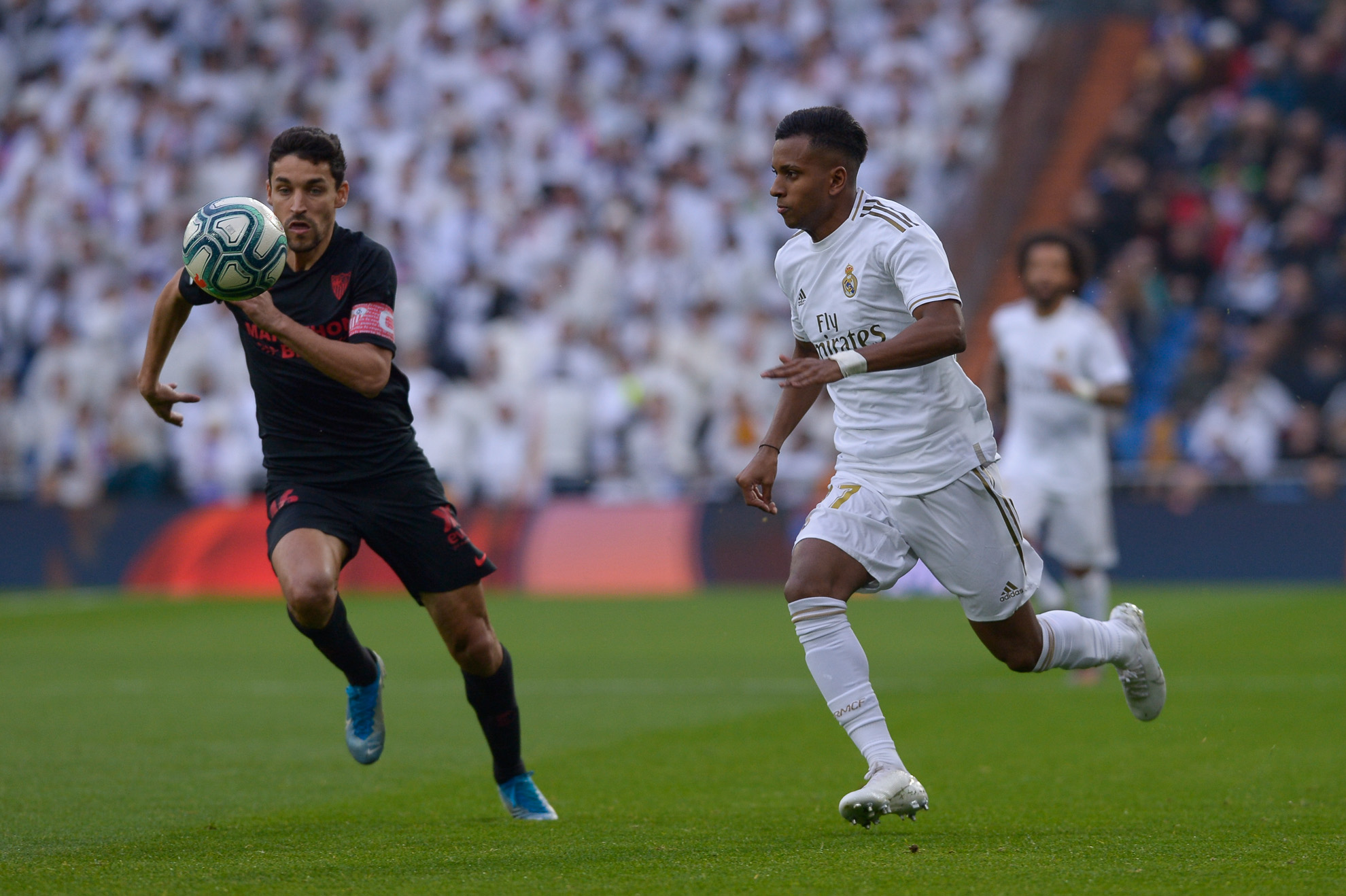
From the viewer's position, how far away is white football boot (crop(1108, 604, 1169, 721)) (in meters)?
6.71

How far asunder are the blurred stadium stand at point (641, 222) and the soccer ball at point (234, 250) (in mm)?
12338

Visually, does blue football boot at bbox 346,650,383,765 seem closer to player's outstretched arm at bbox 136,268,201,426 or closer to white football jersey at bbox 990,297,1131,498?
player's outstretched arm at bbox 136,268,201,426

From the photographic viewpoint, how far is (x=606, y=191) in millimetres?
22328

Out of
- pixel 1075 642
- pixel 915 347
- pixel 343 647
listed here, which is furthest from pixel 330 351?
pixel 1075 642

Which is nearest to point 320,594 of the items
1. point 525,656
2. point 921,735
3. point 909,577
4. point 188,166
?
point 921,735

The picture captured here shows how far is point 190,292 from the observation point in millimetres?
6402

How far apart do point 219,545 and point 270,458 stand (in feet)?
42.0

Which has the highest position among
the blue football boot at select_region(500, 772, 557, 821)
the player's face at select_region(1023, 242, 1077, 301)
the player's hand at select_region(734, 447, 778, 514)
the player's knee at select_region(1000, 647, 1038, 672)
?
the player's face at select_region(1023, 242, 1077, 301)

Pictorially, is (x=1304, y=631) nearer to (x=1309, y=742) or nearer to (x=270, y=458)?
(x=1309, y=742)

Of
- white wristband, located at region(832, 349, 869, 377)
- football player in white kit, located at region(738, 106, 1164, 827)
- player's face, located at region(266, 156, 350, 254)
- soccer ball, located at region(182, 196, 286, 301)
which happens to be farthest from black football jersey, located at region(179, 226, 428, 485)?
white wristband, located at region(832, 349, 869, 377)

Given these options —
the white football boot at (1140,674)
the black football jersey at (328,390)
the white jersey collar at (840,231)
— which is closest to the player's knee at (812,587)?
Result: the white jersey collar at (840,231)

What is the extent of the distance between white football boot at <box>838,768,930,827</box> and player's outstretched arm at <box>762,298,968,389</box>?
1275mm

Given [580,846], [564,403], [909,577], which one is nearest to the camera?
[580,846]

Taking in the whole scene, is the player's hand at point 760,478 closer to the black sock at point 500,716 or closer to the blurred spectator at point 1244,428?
the black sock at point 500,716
